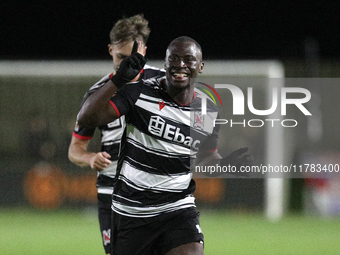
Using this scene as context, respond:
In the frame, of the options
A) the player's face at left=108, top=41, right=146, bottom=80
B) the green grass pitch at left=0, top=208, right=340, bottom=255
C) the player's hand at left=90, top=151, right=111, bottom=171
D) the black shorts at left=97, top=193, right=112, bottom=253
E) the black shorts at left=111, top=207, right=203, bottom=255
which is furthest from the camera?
the green grass pitch at left=0, top=208, right=340, bottom=255

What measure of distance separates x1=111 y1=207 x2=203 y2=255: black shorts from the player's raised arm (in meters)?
0.83

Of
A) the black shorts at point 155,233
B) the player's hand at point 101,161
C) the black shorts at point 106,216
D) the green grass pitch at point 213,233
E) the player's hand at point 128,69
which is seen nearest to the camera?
the player's hand at point 128,69

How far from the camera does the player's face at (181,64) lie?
409 cm

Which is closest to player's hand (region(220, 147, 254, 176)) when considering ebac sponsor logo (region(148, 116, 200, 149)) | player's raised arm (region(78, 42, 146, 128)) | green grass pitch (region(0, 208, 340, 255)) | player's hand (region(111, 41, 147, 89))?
ebac sponsor logo (region(148, 116, 200, 149))

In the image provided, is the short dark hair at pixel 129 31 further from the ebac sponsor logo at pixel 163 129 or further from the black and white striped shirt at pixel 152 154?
the ebac sponsor logo at pixel 163 129

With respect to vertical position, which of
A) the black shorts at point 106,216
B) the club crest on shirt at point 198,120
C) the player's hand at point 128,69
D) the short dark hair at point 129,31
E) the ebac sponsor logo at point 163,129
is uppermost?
the short dark hair at point 129,31

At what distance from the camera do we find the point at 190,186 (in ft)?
14.1

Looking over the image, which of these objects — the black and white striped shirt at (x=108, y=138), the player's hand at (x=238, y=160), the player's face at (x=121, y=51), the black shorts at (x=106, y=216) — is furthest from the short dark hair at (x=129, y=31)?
the player's hand at (x=238, y=160)

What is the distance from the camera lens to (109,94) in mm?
3689

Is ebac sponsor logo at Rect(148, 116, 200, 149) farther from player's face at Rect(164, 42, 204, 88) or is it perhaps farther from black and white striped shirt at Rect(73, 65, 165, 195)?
black and white striped shirt at Rect(73, 65, 165, 195)

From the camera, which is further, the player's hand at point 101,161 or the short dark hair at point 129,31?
the short dark hair at point 129,31

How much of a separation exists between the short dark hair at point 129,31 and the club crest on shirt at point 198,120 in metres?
1.54

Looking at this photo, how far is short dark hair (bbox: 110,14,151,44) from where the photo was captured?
554cm

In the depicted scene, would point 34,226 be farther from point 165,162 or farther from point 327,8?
point 327,8
